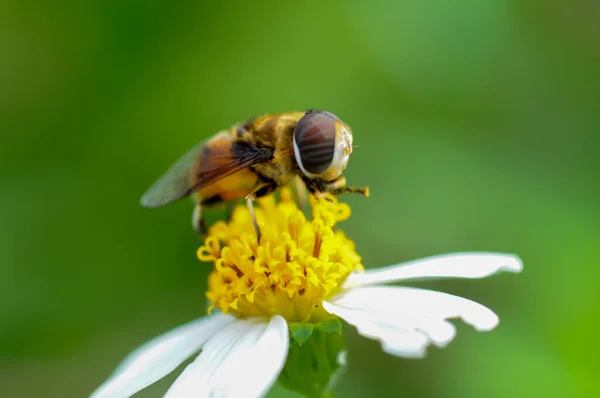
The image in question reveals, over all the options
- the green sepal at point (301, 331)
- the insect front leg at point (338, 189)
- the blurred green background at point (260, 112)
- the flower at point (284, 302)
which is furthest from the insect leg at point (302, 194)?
the blurred green background at point (260, 112)

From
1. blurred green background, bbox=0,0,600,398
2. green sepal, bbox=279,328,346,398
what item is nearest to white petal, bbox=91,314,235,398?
green sepal, bbox=279,328,346,398

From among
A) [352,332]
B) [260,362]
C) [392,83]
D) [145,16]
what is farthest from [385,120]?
[260,362]

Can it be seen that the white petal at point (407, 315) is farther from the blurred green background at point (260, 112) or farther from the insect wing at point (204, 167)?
the blurred green background at point (260, 112)

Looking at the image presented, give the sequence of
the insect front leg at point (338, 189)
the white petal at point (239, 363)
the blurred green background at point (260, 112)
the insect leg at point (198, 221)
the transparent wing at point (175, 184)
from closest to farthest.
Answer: the white petal at point (239, 363) < the insect front leg at point (338, 189) < the transparent wing at point (175, 184) < the insect leg at point (198, 221) < the blurred green background at point (260, 112)

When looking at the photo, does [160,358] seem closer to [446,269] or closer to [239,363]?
[239,363]

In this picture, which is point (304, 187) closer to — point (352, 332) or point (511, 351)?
point (511, 351)

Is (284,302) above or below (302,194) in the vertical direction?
below

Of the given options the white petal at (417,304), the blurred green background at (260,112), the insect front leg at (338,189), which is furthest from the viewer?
the blurred green background at (260,112)

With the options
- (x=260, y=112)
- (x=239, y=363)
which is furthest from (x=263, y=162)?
(x=260, y=112)

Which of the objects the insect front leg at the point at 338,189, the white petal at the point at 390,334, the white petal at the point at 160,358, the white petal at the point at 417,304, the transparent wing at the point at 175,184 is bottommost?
the white petal at the point at 160,358
